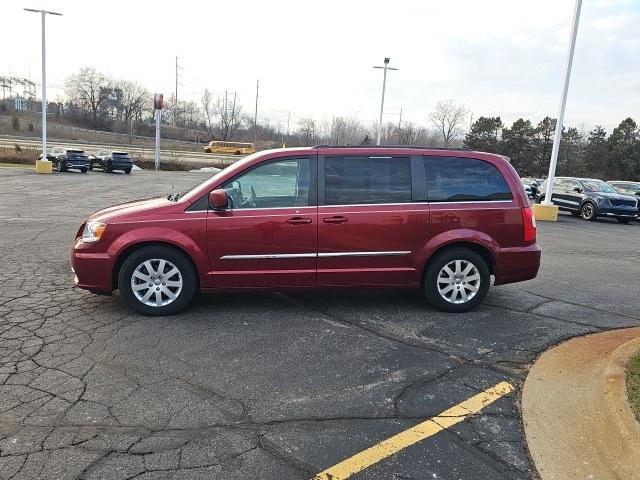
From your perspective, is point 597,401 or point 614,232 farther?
point 614,232

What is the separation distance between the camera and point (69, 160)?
32.6 meters

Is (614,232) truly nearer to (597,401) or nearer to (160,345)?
(597,401)

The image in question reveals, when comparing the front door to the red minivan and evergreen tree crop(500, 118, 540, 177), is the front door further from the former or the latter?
evergreen tree crop(500, 118, 540, 177)

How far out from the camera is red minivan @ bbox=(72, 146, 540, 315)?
513 centimetres

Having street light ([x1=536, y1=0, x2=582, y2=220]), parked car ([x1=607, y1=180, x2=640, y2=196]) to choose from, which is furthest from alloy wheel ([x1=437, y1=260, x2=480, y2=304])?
parked car ([x1=607, y1=180, x2=640, y2=196])

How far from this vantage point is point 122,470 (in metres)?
2.69

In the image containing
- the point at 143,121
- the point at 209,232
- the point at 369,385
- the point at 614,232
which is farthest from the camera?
the point at 143,121

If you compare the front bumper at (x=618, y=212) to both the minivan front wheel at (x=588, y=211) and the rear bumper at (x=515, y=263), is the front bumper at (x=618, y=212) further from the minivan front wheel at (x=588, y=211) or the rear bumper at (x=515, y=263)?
the rear bumper at (x=515, y=263)

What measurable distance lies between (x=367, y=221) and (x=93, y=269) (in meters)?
2.90

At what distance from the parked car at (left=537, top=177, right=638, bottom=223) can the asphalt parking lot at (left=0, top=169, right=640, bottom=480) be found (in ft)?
47.3

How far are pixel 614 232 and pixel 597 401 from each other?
14568 mm

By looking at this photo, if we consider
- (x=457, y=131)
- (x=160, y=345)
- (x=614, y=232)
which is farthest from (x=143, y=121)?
(x=160, y=345)

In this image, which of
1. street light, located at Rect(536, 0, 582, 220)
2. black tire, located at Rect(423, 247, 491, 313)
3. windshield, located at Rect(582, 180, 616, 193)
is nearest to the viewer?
black tire, located at Rect(423, 247, 491, 313)

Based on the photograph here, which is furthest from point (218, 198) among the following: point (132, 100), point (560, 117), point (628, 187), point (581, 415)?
point (132, 100)
